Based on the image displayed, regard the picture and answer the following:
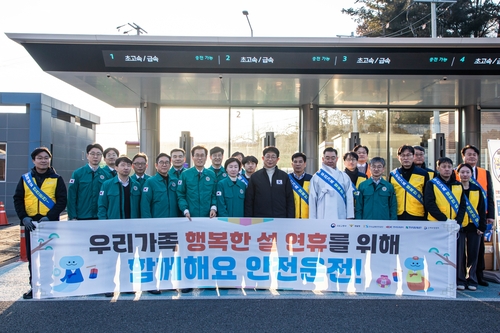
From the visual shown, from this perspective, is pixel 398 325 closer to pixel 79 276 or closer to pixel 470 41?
pixel 79 276

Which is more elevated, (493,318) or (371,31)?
(371,31)

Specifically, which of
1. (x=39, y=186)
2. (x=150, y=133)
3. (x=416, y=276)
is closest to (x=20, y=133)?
(x=150, y=133)

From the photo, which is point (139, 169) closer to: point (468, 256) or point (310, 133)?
point (468, 256)

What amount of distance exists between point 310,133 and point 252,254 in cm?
708

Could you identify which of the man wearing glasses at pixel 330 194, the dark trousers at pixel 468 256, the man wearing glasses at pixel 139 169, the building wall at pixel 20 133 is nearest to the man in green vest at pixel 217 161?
the man wearing glasses at pixel 139 169

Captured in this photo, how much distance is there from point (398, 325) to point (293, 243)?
1.63 meters

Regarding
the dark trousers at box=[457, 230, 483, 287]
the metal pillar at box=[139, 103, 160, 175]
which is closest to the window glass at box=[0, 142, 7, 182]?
the metal pillar at box=[139, 103, 160, 175]

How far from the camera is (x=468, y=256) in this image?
578 cm

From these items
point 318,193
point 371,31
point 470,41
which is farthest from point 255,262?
point 371,31

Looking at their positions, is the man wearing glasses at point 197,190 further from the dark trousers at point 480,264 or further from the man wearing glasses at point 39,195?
the dark trousers at point 480,264

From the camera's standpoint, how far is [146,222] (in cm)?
530

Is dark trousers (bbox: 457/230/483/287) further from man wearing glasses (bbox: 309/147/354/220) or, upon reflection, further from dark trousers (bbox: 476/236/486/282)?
man wearing glasses (bbox: 309/147/354/220)

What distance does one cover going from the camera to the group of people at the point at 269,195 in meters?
5.59

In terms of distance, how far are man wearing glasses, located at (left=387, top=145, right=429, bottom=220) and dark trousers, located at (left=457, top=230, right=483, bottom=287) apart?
2.04 ft
